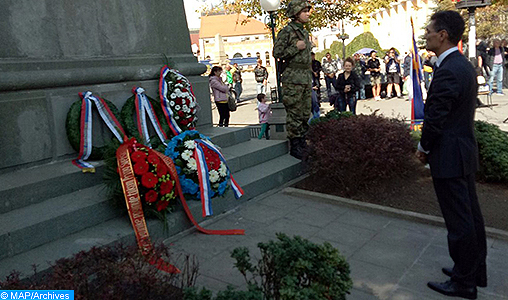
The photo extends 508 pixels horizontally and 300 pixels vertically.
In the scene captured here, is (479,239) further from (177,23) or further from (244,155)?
(177,23)

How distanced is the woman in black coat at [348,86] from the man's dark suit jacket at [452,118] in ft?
28.9

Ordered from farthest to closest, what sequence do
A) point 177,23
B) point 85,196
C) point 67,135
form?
point 177,23
point 67,135
point 85,196

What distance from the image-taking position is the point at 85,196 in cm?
536

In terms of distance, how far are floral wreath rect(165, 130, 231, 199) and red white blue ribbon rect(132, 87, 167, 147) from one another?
0.91 meters

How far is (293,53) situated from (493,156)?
135 inches

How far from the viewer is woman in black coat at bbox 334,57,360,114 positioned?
41.5 feet

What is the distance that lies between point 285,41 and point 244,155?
1.99 meters

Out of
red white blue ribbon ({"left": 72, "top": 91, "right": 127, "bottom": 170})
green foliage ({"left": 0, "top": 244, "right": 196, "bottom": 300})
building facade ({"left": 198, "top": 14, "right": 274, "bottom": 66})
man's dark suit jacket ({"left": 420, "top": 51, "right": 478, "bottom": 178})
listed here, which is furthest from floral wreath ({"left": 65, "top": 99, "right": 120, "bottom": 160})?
building facade ({"left": 198, "top": 14, "right": 274, "bottom": 66})

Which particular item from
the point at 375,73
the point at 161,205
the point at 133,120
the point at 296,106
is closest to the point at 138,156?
the point at 161,205

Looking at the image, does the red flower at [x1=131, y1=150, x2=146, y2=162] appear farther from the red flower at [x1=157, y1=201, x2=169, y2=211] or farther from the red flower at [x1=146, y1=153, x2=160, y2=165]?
the red flower at [x1=157, y1=201, x2=169, y2=211]

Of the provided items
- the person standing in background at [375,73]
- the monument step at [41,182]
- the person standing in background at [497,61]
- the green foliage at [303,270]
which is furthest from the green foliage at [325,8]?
the green foliage at [303,270]

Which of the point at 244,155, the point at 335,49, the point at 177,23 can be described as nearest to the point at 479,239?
the point at 244,155

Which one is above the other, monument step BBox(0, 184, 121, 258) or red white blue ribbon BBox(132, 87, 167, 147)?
red white blue ribbon BBox(132, 87, 167, 147)

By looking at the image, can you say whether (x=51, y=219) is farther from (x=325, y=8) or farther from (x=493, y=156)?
(x=325, y=8)
